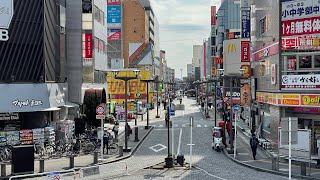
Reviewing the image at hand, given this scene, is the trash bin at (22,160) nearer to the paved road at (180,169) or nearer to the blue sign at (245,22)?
the paved road at (180,169)

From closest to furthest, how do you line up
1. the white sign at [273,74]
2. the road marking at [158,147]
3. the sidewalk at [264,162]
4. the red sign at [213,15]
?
the sidewalk at [264,162] → the white sign at [273,74] → the road marking at [158,147] → the red sign at [213,15]

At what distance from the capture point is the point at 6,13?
31.0 meters

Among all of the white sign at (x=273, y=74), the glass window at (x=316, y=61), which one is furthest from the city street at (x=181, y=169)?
the glass window at (x=316, y=61)

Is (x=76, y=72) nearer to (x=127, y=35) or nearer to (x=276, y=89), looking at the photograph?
(x=276, y=89)

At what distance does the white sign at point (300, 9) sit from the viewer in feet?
92.8

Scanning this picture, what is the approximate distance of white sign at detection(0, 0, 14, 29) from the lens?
30.7 m

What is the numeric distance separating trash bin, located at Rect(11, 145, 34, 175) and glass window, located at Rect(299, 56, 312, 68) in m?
18.0

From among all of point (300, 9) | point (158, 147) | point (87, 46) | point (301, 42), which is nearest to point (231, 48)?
point (87, 46)

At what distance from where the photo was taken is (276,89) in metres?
31.6

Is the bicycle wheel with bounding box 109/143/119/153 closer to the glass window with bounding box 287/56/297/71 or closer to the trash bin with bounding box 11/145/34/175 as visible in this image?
the trash bin with bounding box 11/145/34/175

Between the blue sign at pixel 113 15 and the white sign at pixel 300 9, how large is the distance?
7554cm

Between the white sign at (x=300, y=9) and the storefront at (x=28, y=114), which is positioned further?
the storefront at (x=28, y=114)

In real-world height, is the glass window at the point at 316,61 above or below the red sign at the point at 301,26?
below

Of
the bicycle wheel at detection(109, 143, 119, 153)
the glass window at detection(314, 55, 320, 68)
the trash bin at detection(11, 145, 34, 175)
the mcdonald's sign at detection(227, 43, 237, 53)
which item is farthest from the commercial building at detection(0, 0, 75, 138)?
the mcdonald's sign at detection(227, 43, 237, 53)
